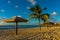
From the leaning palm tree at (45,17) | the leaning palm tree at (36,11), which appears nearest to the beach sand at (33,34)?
the leaning palm tree at (45,17)

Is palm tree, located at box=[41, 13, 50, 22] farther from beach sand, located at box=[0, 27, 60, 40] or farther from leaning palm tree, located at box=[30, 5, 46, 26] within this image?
beach sand, located at box=[0, 27, 60, 40]

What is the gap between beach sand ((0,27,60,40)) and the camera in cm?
382

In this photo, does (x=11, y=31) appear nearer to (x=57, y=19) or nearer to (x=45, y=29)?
(x=45, y=29)

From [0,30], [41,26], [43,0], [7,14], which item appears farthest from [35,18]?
[0,30]

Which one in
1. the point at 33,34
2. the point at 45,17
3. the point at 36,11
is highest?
the point at 36,11

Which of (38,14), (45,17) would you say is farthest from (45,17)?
(38,14)

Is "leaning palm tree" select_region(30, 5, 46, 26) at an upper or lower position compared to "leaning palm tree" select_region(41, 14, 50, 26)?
upper

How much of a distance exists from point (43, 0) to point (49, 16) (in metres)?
0.53

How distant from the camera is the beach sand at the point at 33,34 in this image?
3822mm

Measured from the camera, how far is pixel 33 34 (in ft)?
12.9

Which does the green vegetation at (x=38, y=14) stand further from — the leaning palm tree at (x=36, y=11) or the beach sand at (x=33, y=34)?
the beach sand at (x=33, y=34)

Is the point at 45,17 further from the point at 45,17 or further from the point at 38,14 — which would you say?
the point at 38,14

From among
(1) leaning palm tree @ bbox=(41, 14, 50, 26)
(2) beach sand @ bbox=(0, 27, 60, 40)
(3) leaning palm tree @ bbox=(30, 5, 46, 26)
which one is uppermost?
(3) leaning palm tree @ bbox=(30, 5, 46, 26)

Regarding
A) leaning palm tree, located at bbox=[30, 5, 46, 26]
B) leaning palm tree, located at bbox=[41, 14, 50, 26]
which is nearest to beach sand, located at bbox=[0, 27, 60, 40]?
leaning palm tree, located at bbox=[41, 14, 50, 26]
